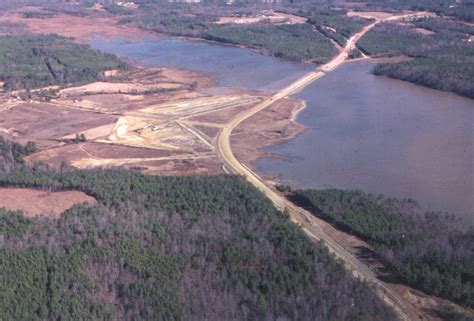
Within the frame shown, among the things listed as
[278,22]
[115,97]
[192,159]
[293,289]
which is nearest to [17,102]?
[115,97]

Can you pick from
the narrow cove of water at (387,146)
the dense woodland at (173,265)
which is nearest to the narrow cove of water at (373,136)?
the narrow cove of water at (387,146)

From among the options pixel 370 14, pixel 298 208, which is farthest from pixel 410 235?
pixel 370 14

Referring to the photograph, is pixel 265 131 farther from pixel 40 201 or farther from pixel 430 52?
pixel 430 52

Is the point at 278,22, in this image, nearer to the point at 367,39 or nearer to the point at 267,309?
the point at 367,39

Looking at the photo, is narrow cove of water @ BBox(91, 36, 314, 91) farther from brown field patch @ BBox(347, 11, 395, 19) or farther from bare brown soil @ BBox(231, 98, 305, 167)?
brown field patch @ BBox(347, 11, 395, 19)

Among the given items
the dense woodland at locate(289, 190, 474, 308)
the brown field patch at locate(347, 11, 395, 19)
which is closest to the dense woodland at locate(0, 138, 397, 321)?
the dense woodland at locate(289, 190, 474, 308)
